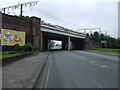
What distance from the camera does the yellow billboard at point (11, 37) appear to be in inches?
852

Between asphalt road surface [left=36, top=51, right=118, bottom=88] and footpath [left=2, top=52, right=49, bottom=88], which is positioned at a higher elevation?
footpath [left=2, top=52, right=49, bottom=88]

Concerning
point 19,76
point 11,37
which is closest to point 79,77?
point 19,76

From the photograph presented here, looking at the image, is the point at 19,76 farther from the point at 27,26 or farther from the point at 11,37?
the point at 27,26

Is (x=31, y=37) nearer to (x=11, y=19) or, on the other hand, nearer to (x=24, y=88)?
(x=11, y=19)

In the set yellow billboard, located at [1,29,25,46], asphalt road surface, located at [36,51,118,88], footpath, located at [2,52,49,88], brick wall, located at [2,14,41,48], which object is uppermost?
brick wall, located at [2,14,41,48]

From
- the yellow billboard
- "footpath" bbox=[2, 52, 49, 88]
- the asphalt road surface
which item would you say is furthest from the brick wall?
the asphalt road surface

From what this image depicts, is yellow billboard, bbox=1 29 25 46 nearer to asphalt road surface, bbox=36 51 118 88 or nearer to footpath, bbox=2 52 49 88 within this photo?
footpath, bbox=2 52 49 88

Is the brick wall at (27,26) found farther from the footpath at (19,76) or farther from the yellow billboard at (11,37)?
the footpath at (19,76)

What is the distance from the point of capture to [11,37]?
2309 centimetres

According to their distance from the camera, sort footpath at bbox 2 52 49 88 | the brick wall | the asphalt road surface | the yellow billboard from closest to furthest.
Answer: footpath at bbox 2 52 49 88, the asphalt road surface, the yellow billboard, the brick wall

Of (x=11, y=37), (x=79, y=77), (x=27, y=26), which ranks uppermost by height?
(x=27, y=26)

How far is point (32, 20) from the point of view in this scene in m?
29.9

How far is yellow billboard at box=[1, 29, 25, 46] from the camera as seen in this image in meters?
21.6

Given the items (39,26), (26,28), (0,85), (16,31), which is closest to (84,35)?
(39,26)
